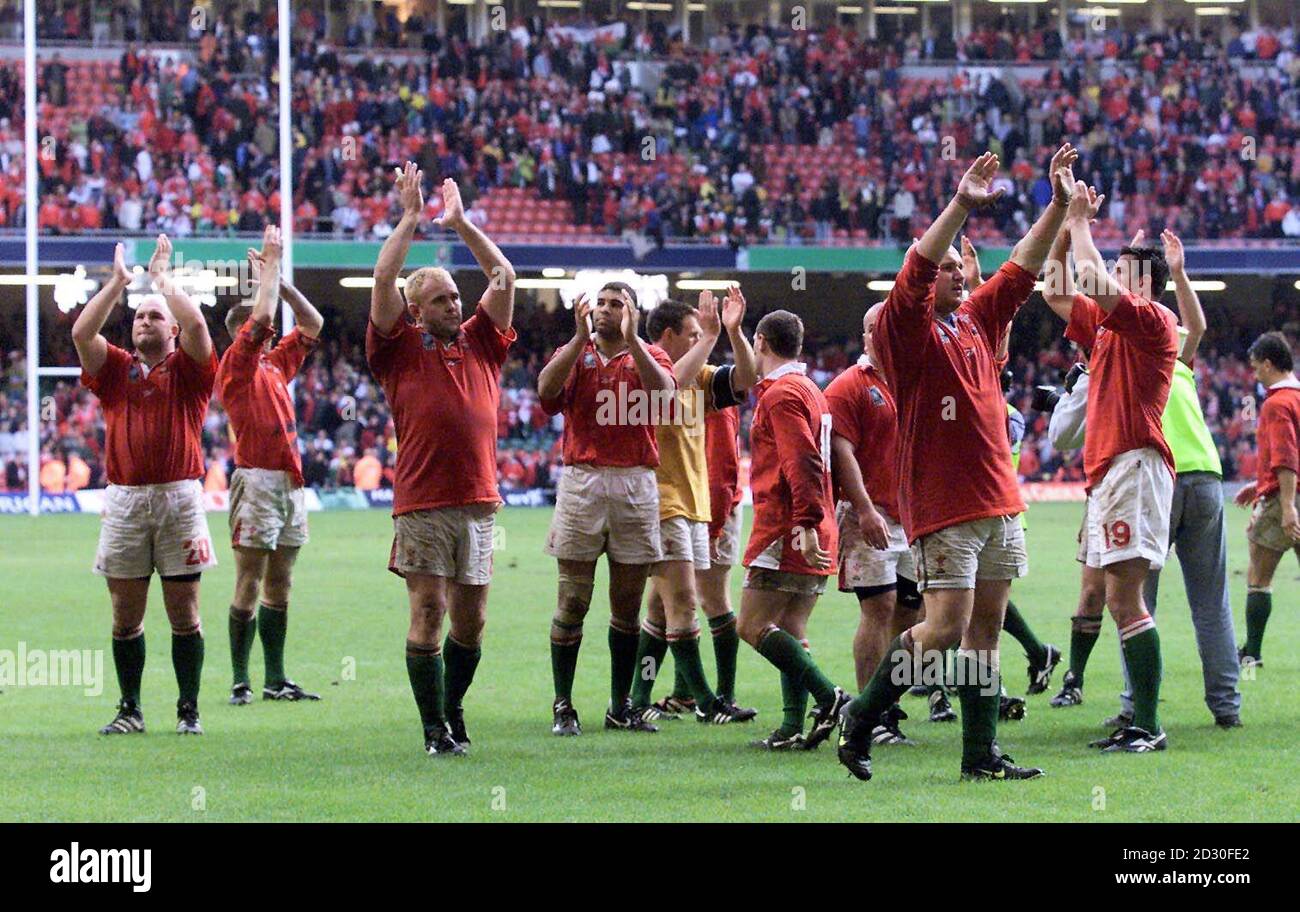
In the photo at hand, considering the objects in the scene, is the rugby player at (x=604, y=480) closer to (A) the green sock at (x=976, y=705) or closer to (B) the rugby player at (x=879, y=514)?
(B) the rugby player at (x=879, y=514)

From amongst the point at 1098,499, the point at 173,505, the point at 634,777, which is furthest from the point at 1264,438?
the point at 173,505

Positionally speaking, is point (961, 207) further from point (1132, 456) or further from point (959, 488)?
point (1132, 456)

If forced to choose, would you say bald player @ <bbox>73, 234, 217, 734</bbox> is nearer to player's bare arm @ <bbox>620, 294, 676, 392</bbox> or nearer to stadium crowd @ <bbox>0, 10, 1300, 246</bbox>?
player's bare arm @ <bbox>620, 294, 676, 392</bbox>

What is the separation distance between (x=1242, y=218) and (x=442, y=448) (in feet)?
111

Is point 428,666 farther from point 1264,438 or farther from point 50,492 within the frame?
point 50,492

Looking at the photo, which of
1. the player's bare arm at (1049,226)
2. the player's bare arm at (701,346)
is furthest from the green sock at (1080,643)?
the player's bare arm at (1049,226)

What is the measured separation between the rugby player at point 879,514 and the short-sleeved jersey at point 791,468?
139 mm

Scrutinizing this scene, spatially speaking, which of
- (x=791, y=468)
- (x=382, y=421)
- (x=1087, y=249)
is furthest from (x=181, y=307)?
(x=382, y=421)

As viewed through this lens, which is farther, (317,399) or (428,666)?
(317,399)

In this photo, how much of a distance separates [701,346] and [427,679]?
232 cm

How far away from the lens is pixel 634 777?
751 centimetres

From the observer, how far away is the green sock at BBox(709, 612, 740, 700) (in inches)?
367

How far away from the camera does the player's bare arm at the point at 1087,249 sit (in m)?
7.46

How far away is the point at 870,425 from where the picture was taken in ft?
28.7
